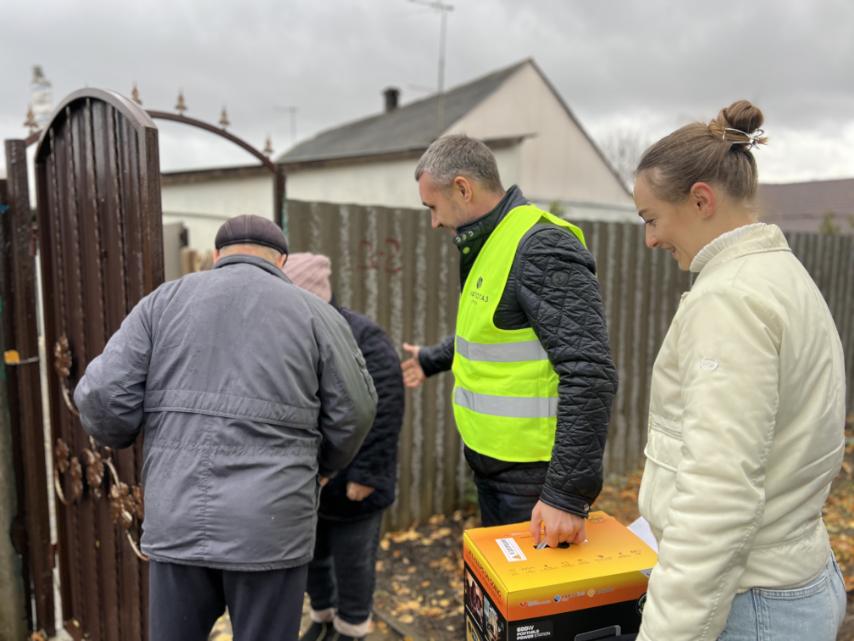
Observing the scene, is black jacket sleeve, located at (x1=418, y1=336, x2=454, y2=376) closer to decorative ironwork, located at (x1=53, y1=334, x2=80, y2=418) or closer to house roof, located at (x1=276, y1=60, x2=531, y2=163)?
decorative ironwork, located at (x1=53, y1=334, x2=80, y2=418)

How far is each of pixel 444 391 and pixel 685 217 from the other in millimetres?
3275

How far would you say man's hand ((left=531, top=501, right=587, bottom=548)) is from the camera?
5.64 feet

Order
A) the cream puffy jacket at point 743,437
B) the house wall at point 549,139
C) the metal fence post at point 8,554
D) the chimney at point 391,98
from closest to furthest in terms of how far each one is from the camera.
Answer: the cream puffy jacket at point 743,437
the metal fence post at point 8,554
the house wall at point 549,139
the chimney at point 391,98

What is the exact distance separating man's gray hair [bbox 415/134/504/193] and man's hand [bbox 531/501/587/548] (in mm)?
1082

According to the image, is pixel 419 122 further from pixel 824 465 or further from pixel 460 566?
pixel 824 465

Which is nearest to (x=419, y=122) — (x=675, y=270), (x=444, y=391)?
(x=675, y=270)

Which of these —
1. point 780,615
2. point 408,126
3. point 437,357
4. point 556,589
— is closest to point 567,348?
point 556,589

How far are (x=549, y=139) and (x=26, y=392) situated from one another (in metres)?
14.8

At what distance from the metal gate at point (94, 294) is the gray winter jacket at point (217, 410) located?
0.34 metres

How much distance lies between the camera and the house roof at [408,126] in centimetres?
1562

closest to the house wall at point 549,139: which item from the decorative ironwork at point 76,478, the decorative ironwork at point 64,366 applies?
the decorative ironwork at point 64,366

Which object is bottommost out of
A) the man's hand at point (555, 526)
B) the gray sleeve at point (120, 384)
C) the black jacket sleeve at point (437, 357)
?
the man's hand at point (555, 526)

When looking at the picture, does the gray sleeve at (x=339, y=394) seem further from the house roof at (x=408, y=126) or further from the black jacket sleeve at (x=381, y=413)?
the house roof at (x=408, y=126)

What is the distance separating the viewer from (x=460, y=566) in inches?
159
